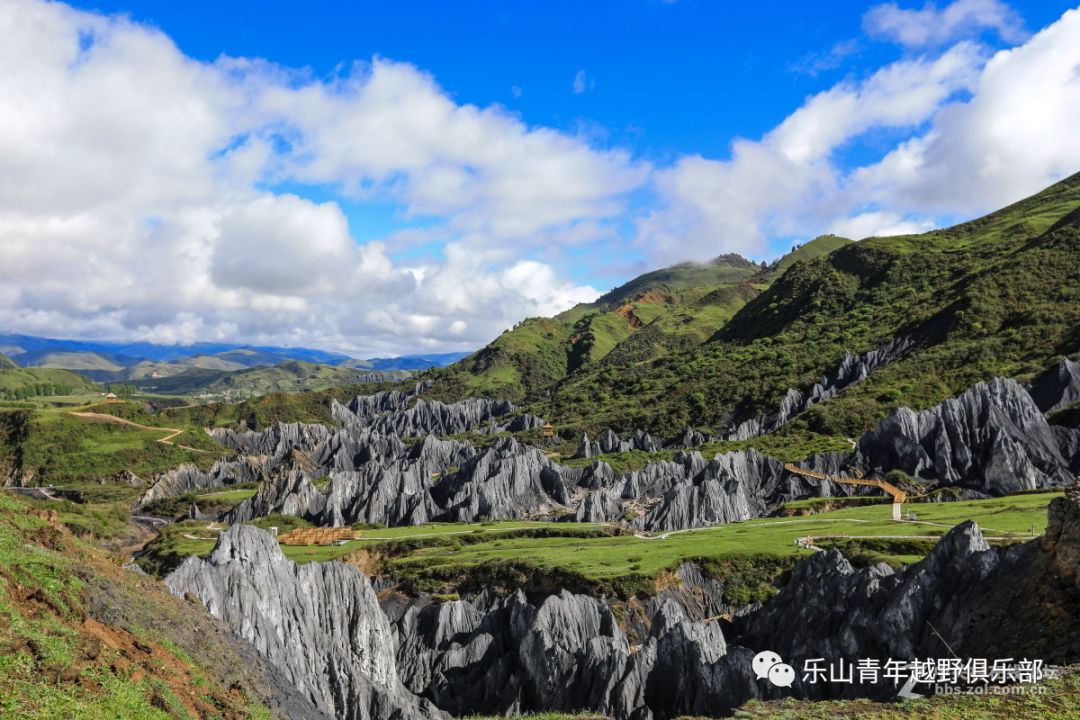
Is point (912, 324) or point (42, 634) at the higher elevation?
point (912, 324)

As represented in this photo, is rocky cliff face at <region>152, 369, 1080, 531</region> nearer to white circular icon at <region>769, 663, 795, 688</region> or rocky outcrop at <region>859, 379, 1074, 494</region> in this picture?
rocky outcrop at <region>859, 379, 1074, 494</region>

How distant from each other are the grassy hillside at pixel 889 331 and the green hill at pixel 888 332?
1.05ft

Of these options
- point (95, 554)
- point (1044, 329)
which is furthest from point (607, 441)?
point (95, 554)

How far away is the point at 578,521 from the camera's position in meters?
83.0

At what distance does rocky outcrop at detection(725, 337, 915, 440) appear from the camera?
393 ft

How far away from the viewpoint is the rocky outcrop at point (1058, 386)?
83.2m

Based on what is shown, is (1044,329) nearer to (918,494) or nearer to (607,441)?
(918,494)

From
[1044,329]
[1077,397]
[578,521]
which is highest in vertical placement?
[1044,329]

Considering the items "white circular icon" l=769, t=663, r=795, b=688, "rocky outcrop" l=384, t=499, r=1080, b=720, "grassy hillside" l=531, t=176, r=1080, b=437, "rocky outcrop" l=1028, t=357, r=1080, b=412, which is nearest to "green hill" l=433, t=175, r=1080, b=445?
"grassy hillside" l=531, t=176, r=1080, b=437

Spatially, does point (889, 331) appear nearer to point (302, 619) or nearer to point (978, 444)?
point (978, 444)

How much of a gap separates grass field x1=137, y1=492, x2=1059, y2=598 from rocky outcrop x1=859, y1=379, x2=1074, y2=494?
10724 millimetres

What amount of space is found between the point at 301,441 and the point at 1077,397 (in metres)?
140

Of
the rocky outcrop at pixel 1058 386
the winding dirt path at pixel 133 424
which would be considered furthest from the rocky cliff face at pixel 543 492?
the winding dirt path at pixel 133 424

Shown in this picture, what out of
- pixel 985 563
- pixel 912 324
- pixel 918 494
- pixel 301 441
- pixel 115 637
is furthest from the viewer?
pixel 301 441
